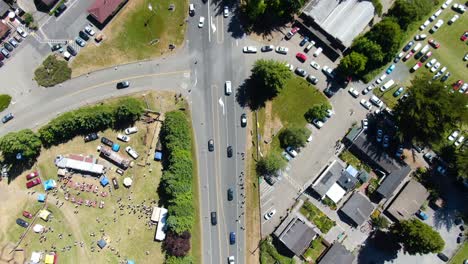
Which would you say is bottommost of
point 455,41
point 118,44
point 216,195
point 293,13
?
point 216,195

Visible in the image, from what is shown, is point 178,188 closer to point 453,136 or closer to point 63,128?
point 63,128

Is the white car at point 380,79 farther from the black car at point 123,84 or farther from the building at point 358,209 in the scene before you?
the black car at point 123,84

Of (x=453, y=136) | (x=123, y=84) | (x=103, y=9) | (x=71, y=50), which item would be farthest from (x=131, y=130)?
(x=453, y=136)

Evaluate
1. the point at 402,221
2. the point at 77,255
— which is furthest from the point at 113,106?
the point at 402,221

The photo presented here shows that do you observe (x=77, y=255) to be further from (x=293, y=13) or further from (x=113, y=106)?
(x=293, y=13)

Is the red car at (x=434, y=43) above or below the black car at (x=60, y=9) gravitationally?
above

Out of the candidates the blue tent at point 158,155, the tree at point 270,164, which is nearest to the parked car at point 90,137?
the blue tent at point 158,155
